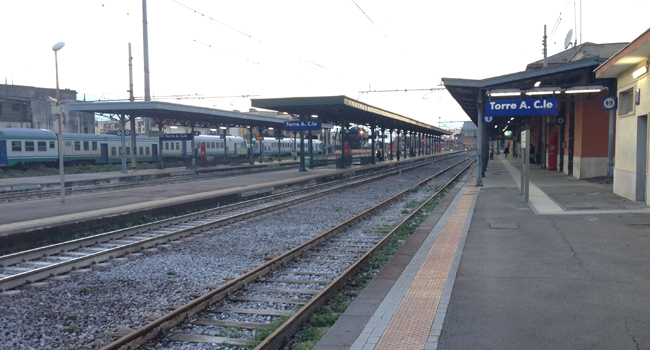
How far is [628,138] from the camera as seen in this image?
1447 cm

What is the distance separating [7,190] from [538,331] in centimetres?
2294

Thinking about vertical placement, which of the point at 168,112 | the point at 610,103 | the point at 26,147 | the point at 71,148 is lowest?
the point at 71,148

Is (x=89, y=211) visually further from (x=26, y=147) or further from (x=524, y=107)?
(x=26, y=147)

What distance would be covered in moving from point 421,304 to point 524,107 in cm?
1458

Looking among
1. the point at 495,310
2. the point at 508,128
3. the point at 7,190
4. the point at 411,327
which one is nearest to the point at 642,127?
the point at 495,310

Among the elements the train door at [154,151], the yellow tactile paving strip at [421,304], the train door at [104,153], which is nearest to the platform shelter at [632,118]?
the yellow tactile paving strip at [421,304]

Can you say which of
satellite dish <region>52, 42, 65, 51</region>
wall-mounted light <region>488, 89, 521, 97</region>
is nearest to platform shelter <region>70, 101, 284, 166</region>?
satellite dish <region>52, 42, 65, 51</region>

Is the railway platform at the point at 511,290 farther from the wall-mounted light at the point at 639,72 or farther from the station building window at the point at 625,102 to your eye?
the station building window at the point at 625,102

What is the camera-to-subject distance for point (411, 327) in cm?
492

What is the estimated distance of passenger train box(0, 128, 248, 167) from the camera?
103ft

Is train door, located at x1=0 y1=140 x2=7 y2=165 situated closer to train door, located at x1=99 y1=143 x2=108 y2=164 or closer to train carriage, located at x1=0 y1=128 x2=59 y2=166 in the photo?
train carriage, located at x1=0 y1=128 x2=59 y2=166

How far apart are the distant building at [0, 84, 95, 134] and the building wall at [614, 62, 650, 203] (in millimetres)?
51850

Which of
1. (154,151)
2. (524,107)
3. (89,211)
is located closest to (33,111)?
(154,151)

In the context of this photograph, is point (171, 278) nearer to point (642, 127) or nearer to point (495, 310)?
point (495, 310)
